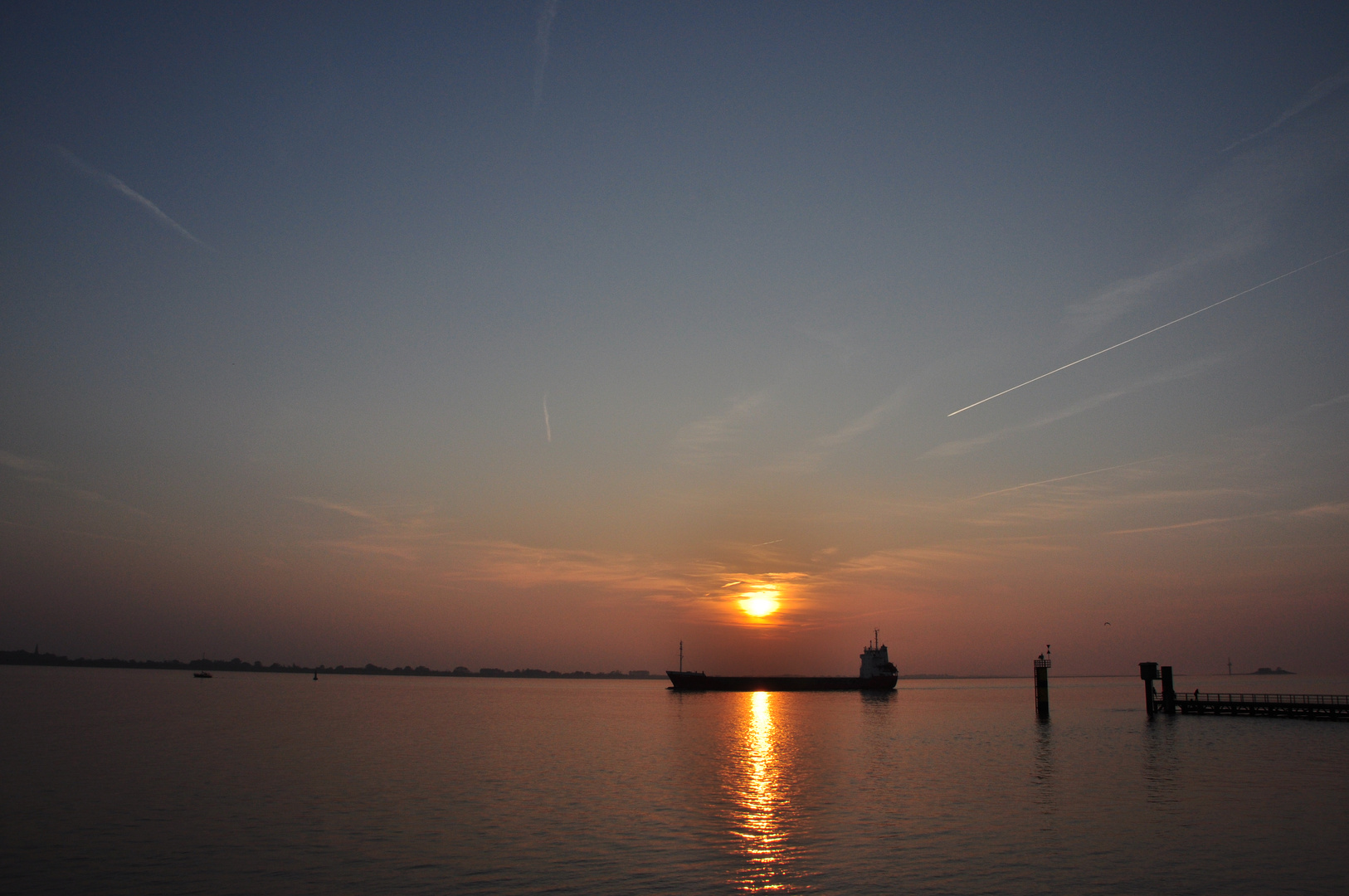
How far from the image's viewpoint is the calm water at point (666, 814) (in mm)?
21281

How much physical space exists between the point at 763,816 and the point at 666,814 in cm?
359

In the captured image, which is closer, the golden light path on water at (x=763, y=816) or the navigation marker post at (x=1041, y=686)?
the golden light path on water at (x=763, y=816)

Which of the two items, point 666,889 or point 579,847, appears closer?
point 666,889

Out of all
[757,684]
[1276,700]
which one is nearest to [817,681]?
[757,684]

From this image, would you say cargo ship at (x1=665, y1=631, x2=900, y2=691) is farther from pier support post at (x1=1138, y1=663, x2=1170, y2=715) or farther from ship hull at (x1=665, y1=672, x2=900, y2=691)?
pier support post at (x1=1138, y1=663, x2=1170, y2=715)

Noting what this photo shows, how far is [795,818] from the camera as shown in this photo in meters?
29.5

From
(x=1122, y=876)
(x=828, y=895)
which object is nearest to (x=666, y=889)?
(x=828, y=895)

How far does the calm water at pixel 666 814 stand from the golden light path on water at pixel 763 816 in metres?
0.16

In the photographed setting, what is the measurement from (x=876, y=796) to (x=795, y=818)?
256 inches

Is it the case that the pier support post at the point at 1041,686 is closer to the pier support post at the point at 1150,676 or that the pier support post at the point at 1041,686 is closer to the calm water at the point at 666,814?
the pier support post at the point at 1150,676

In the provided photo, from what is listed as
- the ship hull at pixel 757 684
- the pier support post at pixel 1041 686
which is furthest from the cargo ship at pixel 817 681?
the pier support post at pixel 1041 686

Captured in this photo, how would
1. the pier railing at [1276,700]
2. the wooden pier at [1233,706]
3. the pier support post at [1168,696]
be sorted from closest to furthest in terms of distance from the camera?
the wooden pier at [1233,706] → the pier railing at [1276,700] → the pier support post at [1168,696]

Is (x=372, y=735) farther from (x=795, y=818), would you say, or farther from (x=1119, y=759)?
(x=1119, y=759)

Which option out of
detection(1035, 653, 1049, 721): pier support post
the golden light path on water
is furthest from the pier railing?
the golden light path on water
